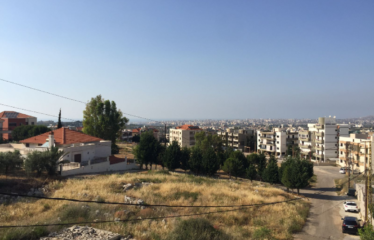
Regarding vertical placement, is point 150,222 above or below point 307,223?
above

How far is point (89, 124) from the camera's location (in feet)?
153

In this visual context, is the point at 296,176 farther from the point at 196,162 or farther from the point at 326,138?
the point at 326,138

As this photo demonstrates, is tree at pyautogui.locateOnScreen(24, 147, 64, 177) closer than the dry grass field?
No

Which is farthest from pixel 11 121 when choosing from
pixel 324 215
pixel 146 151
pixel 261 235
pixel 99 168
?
pixel 324 215

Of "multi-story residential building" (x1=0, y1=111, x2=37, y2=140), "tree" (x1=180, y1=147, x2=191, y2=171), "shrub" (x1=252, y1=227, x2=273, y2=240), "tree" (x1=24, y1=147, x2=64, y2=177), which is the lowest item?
"shrub" (x1=252, y1=227, x2=273, y2=240)

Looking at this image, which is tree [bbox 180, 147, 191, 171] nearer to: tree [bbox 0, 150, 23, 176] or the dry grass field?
the dry grass field

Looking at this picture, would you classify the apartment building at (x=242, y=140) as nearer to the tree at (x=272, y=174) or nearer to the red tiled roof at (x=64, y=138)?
the tree at (x=272, y=174)

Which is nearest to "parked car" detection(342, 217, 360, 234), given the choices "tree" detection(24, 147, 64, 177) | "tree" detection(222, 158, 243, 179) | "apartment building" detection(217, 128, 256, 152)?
"tree" detection(222, 158, 243, 179)

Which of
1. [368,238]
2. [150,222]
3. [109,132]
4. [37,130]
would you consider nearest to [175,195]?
[150,222]

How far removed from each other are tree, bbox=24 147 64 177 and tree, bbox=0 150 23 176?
39.1 inches

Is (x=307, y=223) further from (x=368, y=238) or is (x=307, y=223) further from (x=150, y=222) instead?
(x=150, y=222)

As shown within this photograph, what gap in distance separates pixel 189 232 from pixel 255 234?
483 cm

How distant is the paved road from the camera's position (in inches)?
684

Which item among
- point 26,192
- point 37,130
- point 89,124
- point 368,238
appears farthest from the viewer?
point 37,130
